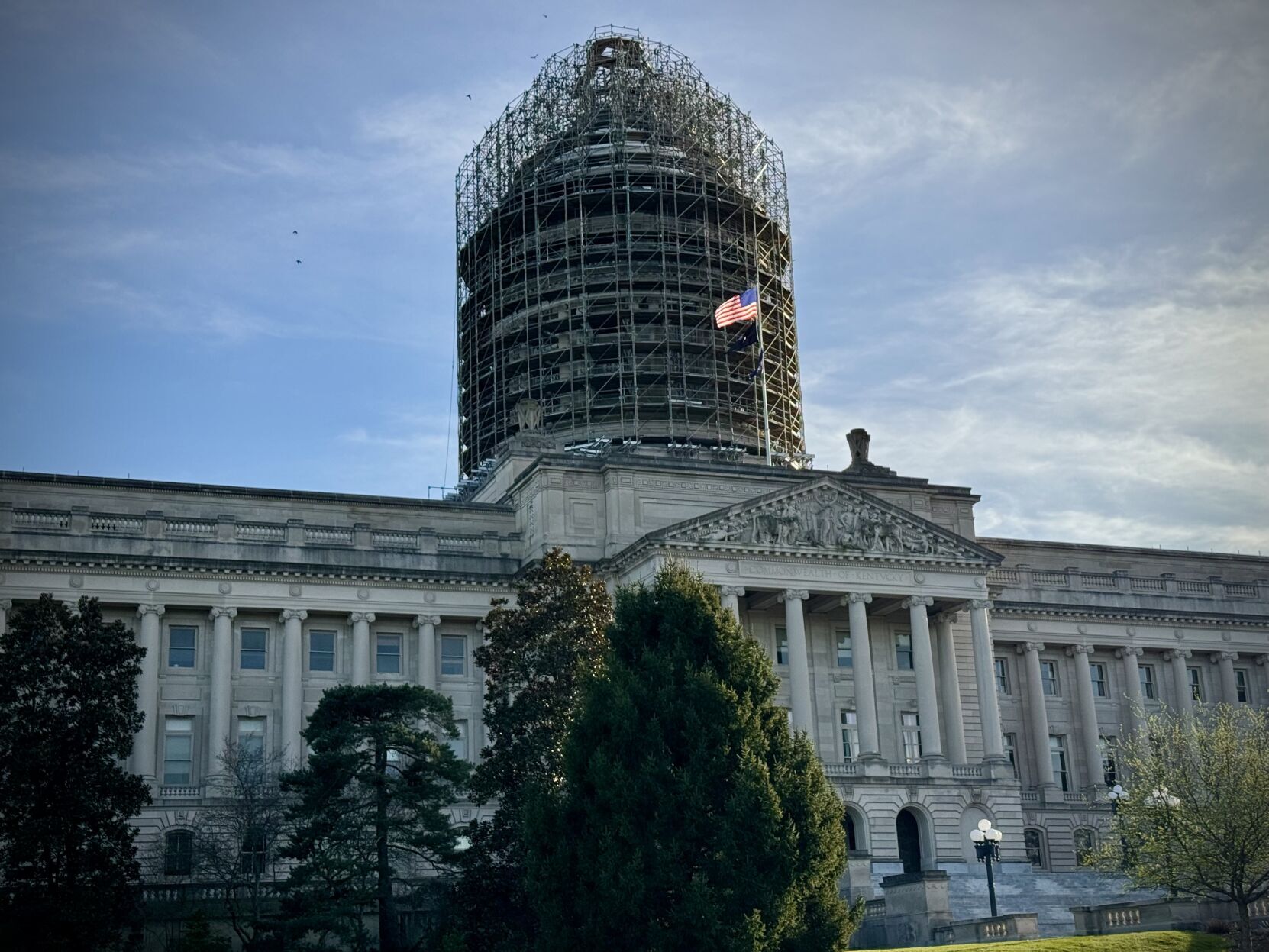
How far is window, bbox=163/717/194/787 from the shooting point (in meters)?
63.8

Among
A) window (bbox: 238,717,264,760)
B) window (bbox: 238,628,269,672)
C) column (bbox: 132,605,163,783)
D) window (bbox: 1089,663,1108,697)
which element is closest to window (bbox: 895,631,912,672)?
window (bbox: 1089,663,1108,697)

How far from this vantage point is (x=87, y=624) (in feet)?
152

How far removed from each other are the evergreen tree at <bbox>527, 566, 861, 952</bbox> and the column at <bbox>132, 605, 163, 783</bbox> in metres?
27.9

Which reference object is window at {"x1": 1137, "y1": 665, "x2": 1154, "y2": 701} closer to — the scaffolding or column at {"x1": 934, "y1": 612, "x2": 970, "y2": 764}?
column at {"x1": 934, "y1": 612, "x2": 970, "y2": 764}

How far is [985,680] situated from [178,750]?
32992 mm

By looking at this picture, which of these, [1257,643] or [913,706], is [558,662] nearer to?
[913,706]

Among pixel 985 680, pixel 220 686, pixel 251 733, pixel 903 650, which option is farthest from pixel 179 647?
pixel 985 680

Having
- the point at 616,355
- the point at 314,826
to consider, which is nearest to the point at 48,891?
the point at 314,826

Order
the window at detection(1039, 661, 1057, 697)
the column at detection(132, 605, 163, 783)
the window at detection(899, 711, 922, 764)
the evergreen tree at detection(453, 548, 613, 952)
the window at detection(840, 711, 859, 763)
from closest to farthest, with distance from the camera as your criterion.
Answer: the evergreen tree at detection(453, 548, 613, 952), the column at detection(132, 605, 163, 783), the window at detection(840, 711, 859, 763), the window at detection(899, 711, 922, 764), the window at detection(1039, 661, 1057, 697)

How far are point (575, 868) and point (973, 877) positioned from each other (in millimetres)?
29058

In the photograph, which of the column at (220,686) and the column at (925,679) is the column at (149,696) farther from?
the column at (925,679)

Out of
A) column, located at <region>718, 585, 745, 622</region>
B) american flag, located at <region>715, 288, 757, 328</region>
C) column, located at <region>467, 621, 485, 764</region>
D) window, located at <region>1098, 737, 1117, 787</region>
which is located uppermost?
american flag, located at <region>715, 288, 757, 328</region>

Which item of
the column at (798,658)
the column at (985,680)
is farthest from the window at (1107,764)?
the column at (798,658)

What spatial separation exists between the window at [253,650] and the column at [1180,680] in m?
43.8
